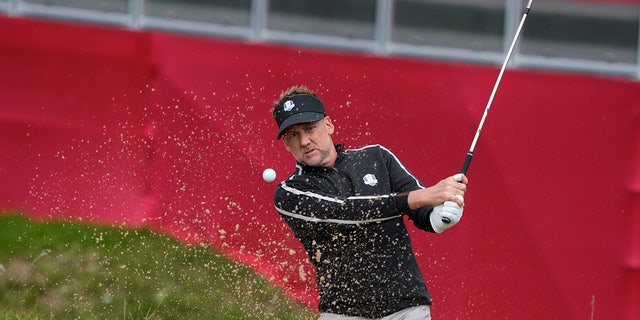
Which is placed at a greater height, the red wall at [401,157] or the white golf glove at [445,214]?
the white golf glove at [445,214]

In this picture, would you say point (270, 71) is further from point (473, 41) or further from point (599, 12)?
point (599, 12)

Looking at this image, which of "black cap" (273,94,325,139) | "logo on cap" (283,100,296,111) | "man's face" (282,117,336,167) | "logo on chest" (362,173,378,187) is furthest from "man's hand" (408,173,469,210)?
"logo on cap" (283,100,296,111)

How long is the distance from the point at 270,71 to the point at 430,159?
1017 mm

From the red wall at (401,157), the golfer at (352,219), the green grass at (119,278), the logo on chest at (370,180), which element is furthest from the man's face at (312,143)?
the green grass at (119,278)

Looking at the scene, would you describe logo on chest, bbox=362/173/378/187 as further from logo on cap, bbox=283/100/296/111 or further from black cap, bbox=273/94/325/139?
logo on cap, bbox=283/100/296/111

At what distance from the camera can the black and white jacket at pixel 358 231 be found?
5512 millimetres

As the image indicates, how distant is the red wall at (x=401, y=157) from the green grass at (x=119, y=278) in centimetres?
9

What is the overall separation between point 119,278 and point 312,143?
213cm

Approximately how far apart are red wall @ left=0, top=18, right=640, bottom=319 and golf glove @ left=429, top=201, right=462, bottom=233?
2.08 metres

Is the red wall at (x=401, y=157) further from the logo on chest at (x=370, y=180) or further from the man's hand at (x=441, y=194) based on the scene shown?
the man's hand at (x=441, y=194)

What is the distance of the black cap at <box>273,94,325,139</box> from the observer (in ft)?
18.6

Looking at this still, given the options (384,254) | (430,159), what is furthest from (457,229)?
(384,254)

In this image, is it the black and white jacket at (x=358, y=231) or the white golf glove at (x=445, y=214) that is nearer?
the white golf glove at (x=445, y=214)

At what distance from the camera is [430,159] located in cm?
751
